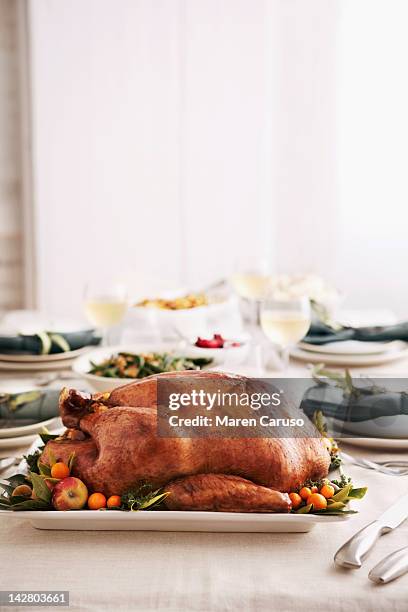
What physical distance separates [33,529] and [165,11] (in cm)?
381

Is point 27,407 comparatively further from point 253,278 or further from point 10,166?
point 10,166

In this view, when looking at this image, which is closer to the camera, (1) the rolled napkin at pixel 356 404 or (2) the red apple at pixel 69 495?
(2) the red apple at pixel 69 495

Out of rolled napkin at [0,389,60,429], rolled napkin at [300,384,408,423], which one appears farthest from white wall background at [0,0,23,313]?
rolled napkin at [300,384,408,423]

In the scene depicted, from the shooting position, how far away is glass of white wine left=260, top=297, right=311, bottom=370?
162cm

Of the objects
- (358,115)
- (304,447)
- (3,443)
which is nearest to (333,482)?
(304,447)

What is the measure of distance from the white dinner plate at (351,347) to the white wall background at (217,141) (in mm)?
2352

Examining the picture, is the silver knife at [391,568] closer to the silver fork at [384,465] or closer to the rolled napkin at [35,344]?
the silver fork at [384,465]

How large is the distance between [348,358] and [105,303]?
614 millimetres

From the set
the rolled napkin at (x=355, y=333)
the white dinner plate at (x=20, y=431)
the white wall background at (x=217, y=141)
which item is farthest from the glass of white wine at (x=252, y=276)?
the white wall background at (x=217, y=141)

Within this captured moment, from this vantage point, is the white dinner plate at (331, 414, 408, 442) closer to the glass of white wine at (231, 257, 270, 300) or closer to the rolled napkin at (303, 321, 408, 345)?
the rolled napkin at (303, 321, 408, 345)

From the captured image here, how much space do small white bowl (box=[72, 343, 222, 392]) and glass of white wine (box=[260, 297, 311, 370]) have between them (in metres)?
0.14

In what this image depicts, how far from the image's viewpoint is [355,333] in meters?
1.96

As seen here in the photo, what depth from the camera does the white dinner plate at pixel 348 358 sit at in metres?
1.85

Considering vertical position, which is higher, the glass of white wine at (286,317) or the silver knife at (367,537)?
the glass of white wine at (286,317)
